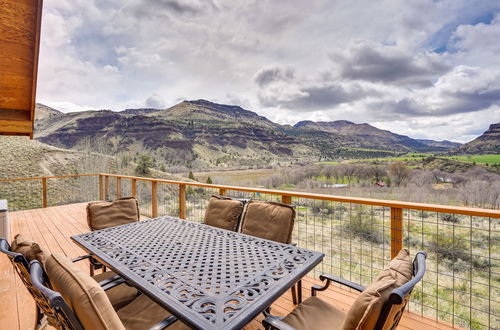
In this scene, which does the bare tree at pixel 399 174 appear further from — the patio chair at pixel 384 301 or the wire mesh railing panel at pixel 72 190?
the wire mesh railing panel at pixel 72 190

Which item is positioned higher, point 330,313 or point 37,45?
point 37,45

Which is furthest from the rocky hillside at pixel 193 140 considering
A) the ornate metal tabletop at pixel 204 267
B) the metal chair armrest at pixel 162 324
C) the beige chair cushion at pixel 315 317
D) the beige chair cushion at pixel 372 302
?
the beige chair cushion at pixel 372 302

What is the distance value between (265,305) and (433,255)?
7.03m

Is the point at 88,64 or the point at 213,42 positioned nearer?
the point at 213,42

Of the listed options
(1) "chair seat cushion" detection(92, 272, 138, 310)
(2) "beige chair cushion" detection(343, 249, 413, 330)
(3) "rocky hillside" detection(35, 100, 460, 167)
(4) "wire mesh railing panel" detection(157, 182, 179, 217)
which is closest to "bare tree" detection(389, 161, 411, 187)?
(4) "wire mesh railing panel" detection(157, 182, 179, 217)

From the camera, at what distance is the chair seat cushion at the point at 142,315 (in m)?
1.39

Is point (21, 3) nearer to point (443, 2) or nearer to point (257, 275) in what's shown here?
point (257, 275)

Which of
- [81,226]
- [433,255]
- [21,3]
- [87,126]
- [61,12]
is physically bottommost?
[433,255]

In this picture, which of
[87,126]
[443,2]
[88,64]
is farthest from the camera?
[87,126]

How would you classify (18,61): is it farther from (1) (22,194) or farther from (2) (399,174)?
(2) (399,174)

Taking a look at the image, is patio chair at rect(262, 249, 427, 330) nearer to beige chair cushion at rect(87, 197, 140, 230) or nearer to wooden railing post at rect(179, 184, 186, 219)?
beige chair cushion at rect(87, 197, 140, 230)

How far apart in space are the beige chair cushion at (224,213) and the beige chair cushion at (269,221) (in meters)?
0.13

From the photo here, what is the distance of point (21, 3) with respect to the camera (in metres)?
2.09

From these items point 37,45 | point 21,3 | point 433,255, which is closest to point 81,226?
point 37,45
